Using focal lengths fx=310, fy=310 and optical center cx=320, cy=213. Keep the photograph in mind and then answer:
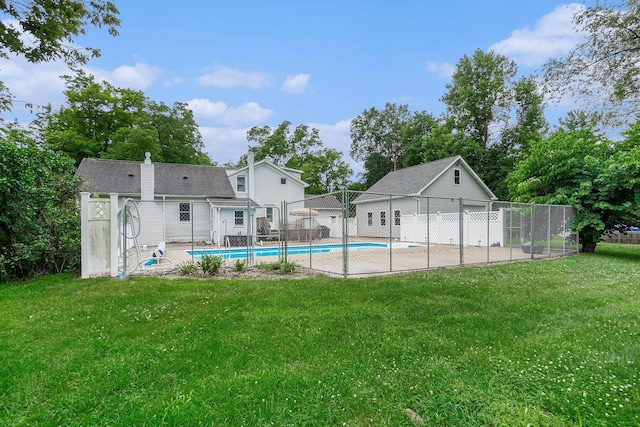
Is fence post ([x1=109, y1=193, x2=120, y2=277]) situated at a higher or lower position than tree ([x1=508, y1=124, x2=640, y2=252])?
lower

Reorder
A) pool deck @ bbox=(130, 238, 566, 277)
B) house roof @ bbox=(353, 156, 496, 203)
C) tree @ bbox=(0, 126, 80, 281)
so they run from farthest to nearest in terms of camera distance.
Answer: house roof @ bbox=(353, 156, 496, 203) → pool deck @ bbox=(130, 238, 566, 277) → tree @ bbox=(0, 126, 80, 281)

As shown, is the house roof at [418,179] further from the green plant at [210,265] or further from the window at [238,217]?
the green plant at [210,265]

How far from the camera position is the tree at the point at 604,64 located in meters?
7.90

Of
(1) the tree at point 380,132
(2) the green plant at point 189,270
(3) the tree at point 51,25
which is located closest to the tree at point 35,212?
(3) the tree at point 51,25

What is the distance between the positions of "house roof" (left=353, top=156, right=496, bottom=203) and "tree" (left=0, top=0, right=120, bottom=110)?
15.2 metres

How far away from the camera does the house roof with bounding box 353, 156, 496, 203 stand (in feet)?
68.9

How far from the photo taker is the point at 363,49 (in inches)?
530

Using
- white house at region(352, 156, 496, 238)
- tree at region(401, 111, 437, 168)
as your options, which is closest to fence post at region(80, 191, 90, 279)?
white house at region(352, 156, 496, 238)

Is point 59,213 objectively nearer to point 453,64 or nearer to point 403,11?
point 403,11

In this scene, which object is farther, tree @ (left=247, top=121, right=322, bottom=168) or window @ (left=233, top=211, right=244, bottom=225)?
tree @ (left=247, top=121, right=322, bottom=168)

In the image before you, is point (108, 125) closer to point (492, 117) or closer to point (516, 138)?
point (492, 117)

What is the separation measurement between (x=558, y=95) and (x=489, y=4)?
11.6ft

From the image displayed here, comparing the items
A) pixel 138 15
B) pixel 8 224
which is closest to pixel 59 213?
pixel 8 224

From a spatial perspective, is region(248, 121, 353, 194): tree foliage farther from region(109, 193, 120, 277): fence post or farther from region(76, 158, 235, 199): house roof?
region(109, 193, 120, 277): fence post
